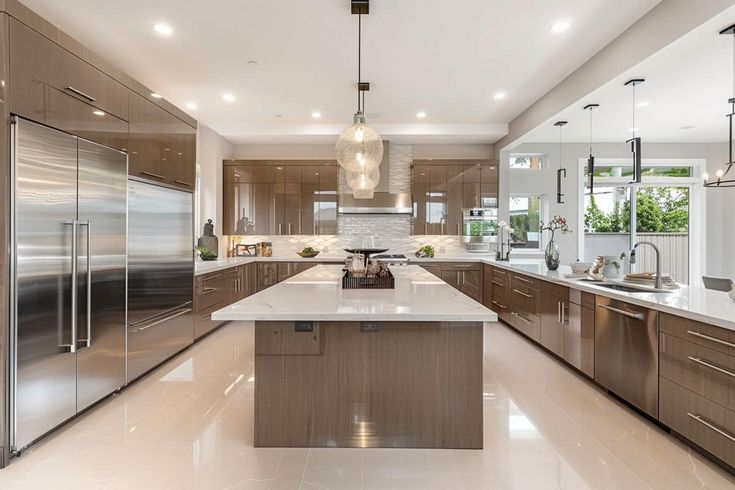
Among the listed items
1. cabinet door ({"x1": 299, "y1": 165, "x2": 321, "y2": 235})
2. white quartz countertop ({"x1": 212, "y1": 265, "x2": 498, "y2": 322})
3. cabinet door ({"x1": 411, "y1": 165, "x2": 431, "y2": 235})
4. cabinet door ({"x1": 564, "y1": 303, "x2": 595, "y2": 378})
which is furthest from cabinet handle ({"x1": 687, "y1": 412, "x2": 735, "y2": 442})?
cabinet door ({"x1": 299, "y1": 165, "x2": 321, "y2": 235})

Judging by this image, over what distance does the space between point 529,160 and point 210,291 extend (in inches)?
230

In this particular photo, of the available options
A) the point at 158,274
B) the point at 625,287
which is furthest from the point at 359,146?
the point at 625,287

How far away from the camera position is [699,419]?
2.12 m

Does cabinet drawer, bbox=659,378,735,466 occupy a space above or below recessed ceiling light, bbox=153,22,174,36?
below

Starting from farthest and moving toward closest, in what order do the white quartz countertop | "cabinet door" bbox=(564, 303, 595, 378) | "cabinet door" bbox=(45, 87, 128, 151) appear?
"cabinet door" bbox=(564, 303, 595, 378) → "cabinet door" bbox=(45, 87, 128, 151) → the white quartz countertop

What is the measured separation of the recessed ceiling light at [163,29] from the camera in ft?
10.5

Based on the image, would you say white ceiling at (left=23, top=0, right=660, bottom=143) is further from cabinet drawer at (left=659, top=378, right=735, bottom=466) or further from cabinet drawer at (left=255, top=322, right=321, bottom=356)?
cabinet drawer at (left=659, top=378, right=735, bottom=466)

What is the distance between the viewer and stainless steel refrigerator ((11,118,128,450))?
2.12 metres

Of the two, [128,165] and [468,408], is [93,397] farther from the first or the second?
[468,408]

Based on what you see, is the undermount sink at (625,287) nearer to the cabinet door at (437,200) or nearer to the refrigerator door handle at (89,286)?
the cabinet door at (437,200)

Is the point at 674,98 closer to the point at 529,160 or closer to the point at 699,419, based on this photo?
the point at 529,160

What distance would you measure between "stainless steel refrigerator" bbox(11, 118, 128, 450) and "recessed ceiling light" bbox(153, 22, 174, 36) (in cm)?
116

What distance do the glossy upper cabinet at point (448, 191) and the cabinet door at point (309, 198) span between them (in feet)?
Answer: 5.52

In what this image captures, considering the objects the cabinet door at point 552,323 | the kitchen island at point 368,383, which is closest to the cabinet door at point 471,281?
the cabinet door at point 552,323
